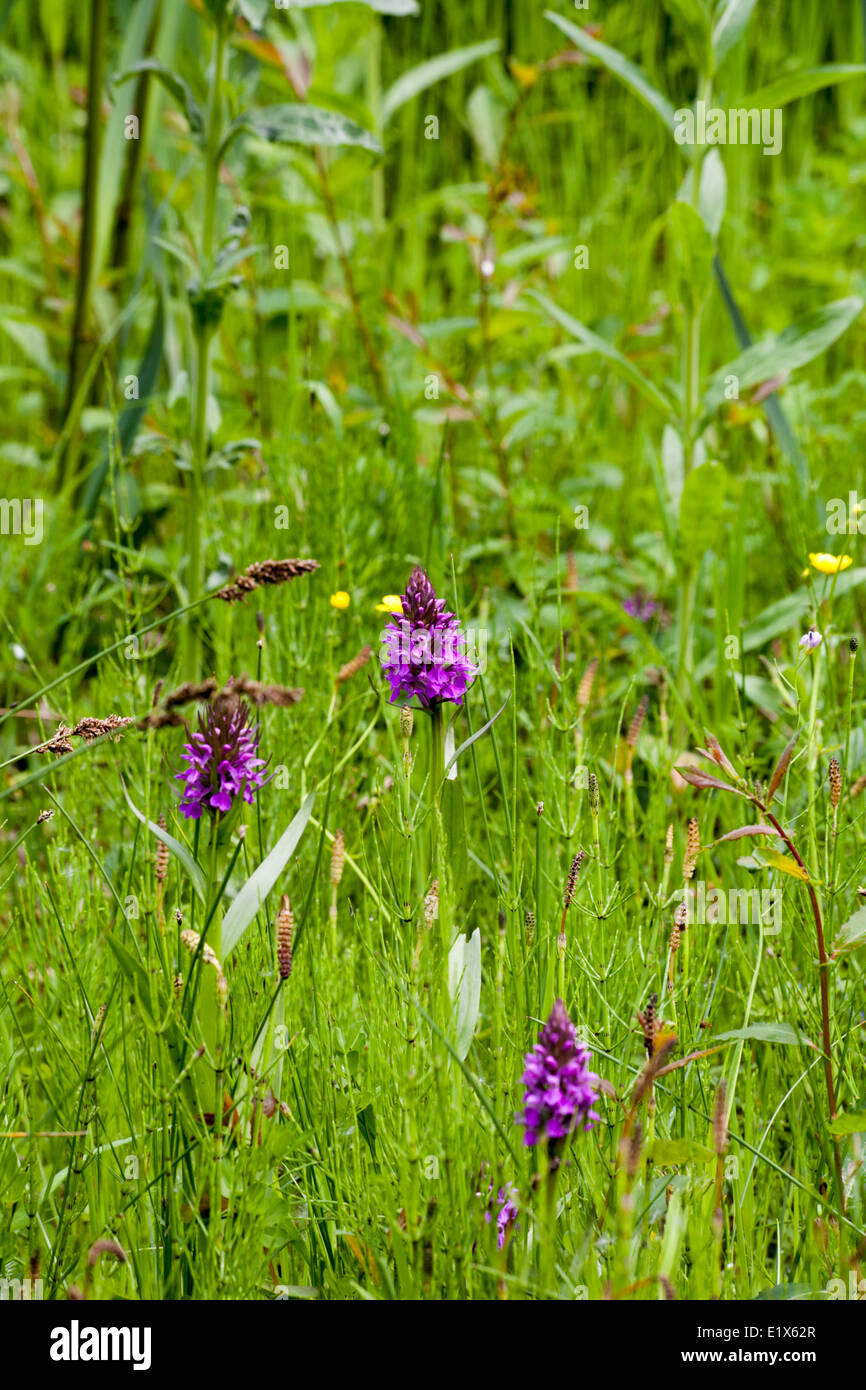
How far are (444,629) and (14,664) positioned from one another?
104 centimetres

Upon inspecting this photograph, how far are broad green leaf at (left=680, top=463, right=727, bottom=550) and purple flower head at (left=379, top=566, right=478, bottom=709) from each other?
2.08ft

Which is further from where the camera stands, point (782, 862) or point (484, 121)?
point (484, 121)

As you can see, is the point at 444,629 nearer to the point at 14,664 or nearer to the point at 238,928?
the point at 238,928

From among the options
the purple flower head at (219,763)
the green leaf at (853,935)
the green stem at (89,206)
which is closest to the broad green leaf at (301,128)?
the green stem at (89,206)

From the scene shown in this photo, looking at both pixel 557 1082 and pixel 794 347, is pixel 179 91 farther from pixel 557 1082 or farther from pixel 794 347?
pixel 557 1082

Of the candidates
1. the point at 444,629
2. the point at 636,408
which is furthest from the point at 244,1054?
the point at 636,408

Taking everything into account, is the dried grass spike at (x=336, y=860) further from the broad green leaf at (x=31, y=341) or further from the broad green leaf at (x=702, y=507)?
the broad green leaf at (x=31, y=341)

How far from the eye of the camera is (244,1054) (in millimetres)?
1004

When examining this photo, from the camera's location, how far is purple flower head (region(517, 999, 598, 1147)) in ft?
2.69

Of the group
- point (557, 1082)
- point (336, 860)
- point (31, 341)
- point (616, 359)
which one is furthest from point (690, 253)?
point (31, 341)

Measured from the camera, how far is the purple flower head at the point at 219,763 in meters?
1.00

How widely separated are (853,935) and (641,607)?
1.13m

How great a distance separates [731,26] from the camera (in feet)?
5.37
